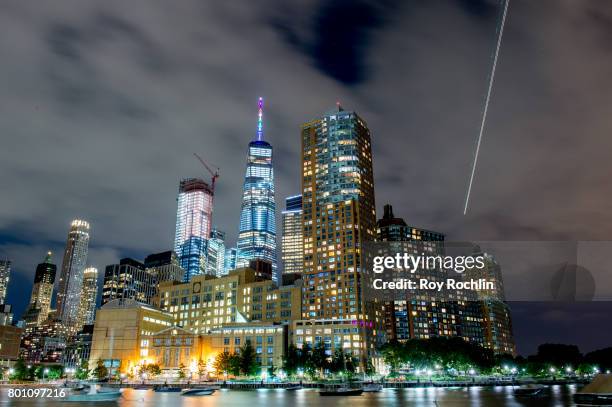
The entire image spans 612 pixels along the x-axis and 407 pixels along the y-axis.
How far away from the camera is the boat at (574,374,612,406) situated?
46.8 m

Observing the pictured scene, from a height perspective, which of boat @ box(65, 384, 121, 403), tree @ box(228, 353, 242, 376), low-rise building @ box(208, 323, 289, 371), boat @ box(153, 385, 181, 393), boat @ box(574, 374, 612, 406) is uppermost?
low-rise building @ box(208, 323, 289, 371)

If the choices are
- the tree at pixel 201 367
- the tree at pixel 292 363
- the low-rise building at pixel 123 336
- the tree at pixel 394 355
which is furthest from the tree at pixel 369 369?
the low-rise building at pixel 123 336

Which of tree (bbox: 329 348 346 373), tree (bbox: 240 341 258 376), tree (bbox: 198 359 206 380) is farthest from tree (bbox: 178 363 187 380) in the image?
tree (bbox: 329 348 346 373)

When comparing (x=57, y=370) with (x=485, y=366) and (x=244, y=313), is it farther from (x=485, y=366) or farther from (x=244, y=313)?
(x=485, y=366)

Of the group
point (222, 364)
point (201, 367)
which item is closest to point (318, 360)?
point (222, 364)

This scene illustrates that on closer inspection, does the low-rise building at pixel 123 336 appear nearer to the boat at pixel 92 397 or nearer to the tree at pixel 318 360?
the tree at pixel 318 360

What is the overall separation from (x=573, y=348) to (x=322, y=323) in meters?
104

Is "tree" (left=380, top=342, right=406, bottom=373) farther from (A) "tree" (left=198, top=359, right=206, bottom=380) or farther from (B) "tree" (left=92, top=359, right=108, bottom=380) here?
(B) "tree" (left=92, top=359, right=108, bottom=380)

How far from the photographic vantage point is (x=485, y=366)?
529 ft

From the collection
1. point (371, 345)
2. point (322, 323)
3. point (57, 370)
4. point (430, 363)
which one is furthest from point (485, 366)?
point (57, 370)

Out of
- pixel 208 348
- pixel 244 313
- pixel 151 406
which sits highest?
pixel 244 313

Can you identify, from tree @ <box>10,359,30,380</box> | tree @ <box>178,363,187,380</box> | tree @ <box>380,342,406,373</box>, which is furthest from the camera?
tree @ <box>178,363,187,380</box>

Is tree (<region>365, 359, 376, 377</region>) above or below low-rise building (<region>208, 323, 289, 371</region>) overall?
below

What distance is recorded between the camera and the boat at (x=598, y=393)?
46.8m
